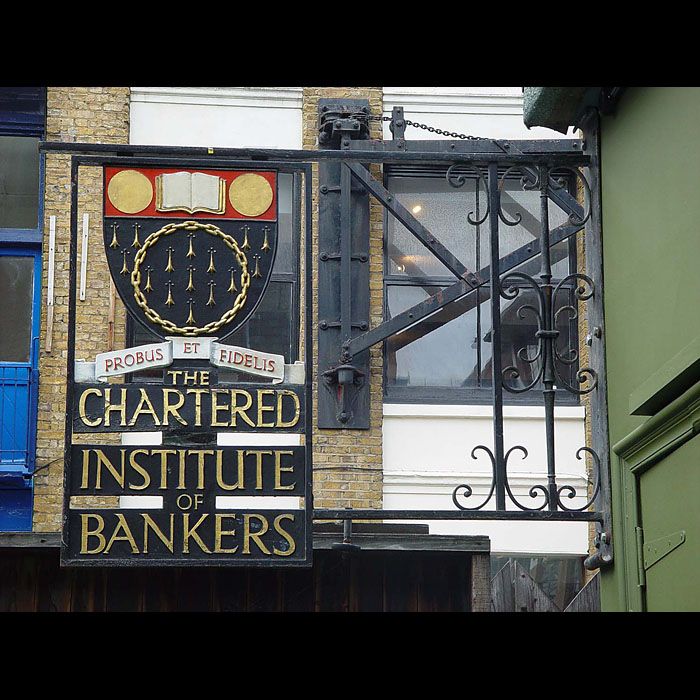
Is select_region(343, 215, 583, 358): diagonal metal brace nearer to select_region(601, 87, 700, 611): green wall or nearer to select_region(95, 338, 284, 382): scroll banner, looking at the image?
select_region(601, 87, 700, 611): green wall

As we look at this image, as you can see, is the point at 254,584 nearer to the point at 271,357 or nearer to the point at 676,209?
the point at 271,357

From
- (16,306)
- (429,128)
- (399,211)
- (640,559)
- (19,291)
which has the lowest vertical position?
(640,559)

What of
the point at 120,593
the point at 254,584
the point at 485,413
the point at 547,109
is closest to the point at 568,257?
the point at 485,413

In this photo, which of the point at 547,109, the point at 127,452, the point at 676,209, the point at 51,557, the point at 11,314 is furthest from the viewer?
the point at 11,314

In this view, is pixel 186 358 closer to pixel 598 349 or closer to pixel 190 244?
pixel 190 244

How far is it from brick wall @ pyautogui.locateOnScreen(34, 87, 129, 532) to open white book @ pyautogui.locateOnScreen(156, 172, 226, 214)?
18.7 feet

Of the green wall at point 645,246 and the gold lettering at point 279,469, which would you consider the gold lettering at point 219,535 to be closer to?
the gold lettering at point 279,469

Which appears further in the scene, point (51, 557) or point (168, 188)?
point (51, 557)

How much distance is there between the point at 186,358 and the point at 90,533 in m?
0.91

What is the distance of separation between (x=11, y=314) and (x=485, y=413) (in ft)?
14.7

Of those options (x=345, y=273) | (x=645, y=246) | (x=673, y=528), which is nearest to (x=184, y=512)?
(x=673, y=528)

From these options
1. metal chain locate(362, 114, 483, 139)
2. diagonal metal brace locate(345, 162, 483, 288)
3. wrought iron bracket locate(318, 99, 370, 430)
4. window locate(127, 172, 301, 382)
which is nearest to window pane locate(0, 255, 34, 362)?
window locate(127, 172, 301, 382)

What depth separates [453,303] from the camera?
1245cm

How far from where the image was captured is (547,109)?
640 centimetres
